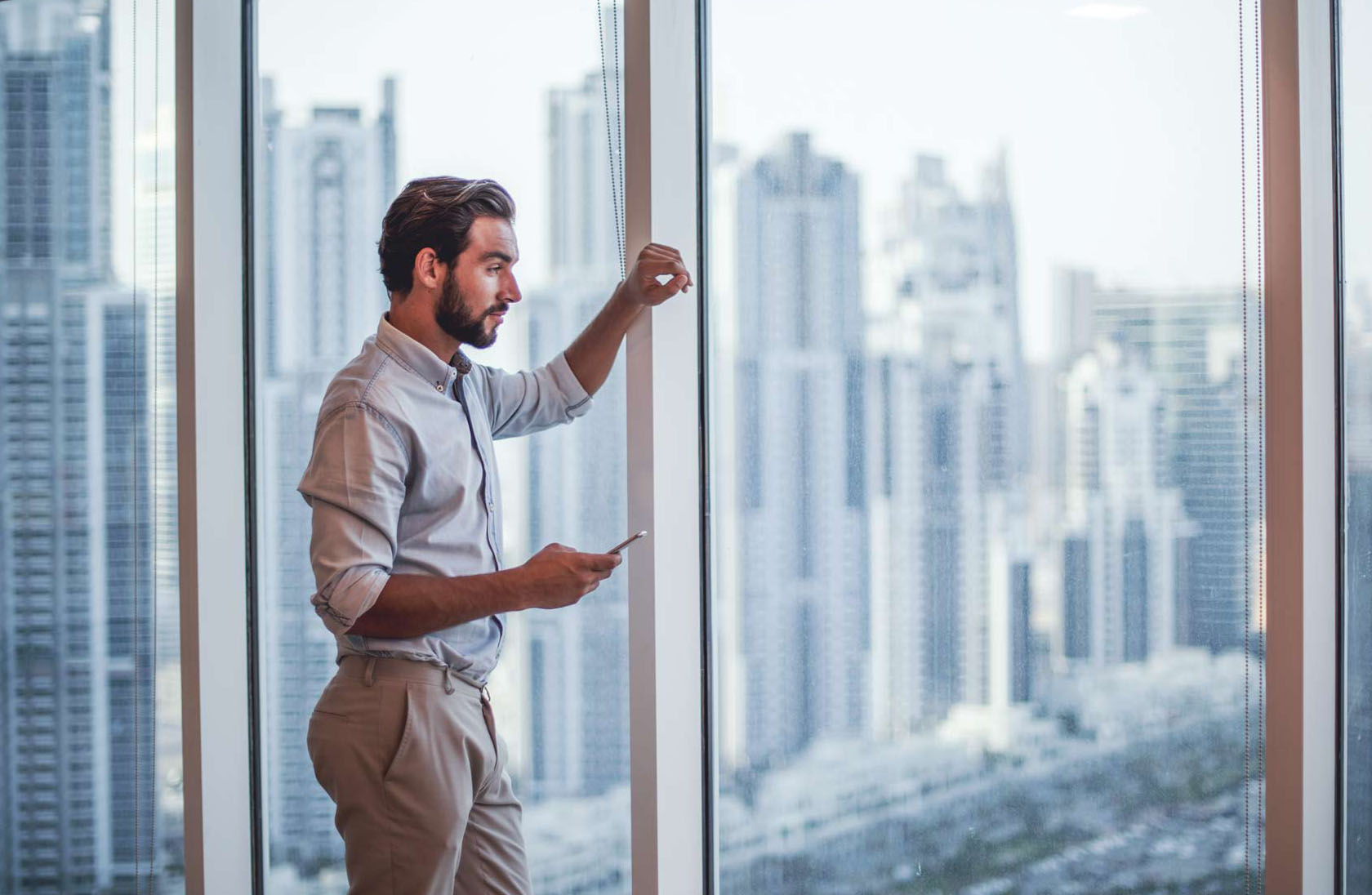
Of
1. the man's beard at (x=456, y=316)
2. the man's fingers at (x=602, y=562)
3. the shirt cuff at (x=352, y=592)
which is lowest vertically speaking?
the shirt cuff at (x=352, y=592)

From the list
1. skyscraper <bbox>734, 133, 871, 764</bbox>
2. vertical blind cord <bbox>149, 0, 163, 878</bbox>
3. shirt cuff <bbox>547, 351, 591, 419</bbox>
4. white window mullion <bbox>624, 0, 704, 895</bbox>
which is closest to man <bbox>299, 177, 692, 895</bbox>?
shirt cuff <bbox>547, 351, 591, 419</bbox>

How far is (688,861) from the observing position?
198 cm

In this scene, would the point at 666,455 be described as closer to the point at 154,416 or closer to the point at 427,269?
the point at 427,269

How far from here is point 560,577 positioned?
1.58m

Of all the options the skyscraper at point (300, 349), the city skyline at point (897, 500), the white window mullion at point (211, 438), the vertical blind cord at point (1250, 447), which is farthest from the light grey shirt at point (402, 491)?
the vertical blind cord at point (1250, 447)

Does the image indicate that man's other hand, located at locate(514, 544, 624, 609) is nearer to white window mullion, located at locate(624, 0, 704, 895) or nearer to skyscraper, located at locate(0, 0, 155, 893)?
white window mullion, located at locate(624, 0, 704, 895)

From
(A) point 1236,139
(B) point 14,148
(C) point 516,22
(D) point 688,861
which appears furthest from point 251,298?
(A) point 1236,139

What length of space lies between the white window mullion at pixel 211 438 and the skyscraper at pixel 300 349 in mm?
63

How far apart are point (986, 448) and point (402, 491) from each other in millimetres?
983

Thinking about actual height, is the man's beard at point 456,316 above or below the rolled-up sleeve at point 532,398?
above

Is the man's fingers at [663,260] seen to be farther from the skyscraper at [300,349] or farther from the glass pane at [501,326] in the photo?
the skyscraper at [300,349]

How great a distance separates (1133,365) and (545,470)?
1087 mm

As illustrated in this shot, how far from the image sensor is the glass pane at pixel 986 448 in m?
1.80

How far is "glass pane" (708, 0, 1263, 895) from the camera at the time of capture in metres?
1.80
